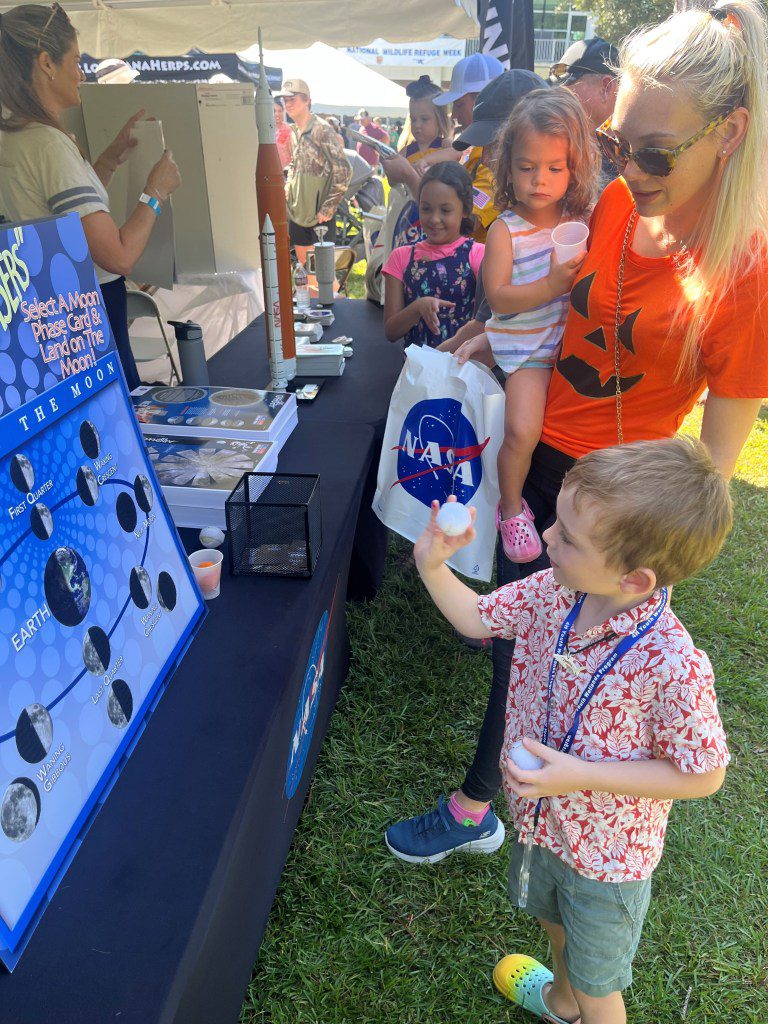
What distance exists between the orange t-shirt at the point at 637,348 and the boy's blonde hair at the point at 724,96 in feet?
0.14

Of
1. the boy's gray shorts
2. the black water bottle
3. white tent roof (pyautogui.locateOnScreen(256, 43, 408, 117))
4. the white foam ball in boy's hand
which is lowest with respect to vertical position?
the boy's gray shorts

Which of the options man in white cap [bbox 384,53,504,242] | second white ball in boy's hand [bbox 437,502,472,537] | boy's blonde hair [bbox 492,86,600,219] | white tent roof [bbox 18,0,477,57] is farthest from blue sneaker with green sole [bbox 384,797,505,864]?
white tent roof [bbox 18,0,477,57]

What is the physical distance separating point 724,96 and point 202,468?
3.73ft

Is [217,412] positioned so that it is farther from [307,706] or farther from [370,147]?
[370,147]

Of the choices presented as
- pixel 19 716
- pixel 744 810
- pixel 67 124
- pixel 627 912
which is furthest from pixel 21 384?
pixel 67 124

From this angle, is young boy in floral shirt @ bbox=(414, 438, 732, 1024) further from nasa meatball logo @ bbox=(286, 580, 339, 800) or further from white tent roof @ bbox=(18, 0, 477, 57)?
white tent roof @ bbox=(18, 0, 477, 57)

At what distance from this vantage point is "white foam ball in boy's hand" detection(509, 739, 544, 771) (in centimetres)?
91

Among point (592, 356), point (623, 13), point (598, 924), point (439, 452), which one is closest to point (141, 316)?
point (439, 452)

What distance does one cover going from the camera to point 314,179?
630 cm

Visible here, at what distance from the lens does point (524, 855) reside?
3.78 ft

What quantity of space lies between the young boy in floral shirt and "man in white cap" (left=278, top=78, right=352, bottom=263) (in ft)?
19.5

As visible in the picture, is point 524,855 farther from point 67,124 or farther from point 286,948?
point 67,124

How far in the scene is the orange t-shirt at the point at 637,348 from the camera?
108cm

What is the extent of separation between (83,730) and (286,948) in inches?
39.8
